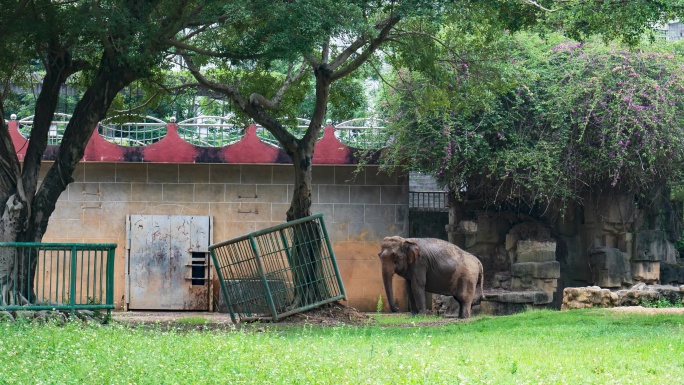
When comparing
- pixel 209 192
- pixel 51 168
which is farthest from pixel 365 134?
pixel 51 168

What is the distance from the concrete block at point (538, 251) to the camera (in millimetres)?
21578

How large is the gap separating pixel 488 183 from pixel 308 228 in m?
6.15

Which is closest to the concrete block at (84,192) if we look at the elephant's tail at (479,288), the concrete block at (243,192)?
the concrete block at (243,192)

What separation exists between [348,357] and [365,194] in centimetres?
1358

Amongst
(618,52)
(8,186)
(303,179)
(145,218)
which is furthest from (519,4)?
(145,218)

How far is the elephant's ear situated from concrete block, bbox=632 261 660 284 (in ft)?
17.5

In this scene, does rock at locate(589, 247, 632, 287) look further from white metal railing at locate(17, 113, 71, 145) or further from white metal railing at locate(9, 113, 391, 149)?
white metal railing at locate(17, 113, 71, 145)

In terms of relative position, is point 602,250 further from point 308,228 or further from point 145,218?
point 145,218

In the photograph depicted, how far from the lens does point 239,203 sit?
901 inches

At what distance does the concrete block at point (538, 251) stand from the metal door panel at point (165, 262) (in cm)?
697

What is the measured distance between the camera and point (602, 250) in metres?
22.1

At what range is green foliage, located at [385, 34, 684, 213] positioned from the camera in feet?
67.3

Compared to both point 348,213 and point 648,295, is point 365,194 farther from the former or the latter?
point 648,295

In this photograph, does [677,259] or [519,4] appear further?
[677,259]
